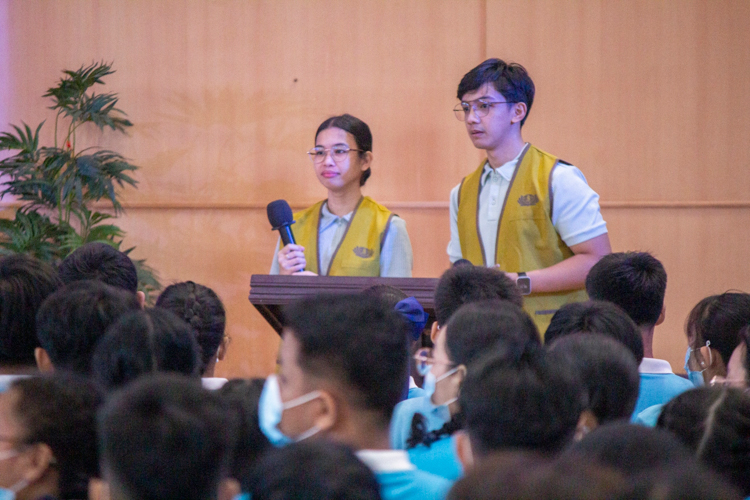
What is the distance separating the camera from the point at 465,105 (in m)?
2.76

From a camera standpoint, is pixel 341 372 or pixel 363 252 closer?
pixel 341 372

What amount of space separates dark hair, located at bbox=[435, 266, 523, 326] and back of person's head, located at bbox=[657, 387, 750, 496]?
742 millimetres

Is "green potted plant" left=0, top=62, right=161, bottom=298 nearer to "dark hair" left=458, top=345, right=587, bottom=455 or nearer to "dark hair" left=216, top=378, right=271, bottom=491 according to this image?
"dark hair" left=216, top=378, right=271, bottom=491

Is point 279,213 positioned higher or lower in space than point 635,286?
higher

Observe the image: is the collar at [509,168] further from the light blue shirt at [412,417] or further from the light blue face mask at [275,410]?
the light blue face mask at [275,410]

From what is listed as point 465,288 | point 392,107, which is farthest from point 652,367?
point 392,107

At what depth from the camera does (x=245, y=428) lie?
1.23 metres

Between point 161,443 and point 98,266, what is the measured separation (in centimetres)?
134

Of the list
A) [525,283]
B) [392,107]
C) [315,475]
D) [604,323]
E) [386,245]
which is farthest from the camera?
[392,107]

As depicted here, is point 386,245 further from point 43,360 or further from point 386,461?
point 386,461

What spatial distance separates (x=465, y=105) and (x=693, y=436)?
1.87m

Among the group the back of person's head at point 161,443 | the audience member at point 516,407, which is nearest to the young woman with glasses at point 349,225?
the audience member at point 516,407

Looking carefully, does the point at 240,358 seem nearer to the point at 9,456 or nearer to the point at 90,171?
the point at 90,171

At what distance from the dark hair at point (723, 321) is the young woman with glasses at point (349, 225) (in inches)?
46.6
